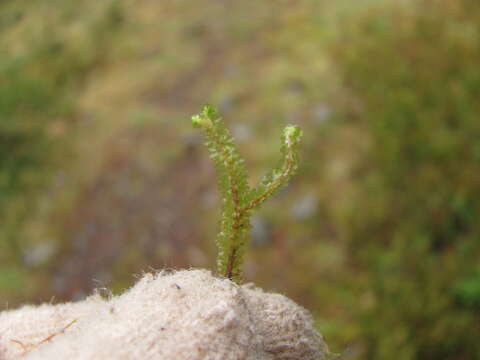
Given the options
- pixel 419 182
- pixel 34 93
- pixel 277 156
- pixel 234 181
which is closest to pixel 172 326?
pixel 234 181

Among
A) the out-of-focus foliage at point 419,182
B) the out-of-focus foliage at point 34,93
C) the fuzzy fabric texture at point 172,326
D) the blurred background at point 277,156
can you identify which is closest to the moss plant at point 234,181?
the fuzzy fabric texture at point 172,326

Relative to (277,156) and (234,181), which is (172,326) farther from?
(277,156)

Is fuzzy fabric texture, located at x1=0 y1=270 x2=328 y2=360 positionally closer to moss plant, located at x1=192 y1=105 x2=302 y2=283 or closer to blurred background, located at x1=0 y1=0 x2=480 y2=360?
moss plant, located at x1=192 y1=105 x2=302 y2=283

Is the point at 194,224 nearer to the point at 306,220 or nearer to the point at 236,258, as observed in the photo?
the point at 306,220

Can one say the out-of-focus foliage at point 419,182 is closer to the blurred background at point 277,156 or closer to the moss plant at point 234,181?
the blurred background at point 277,156

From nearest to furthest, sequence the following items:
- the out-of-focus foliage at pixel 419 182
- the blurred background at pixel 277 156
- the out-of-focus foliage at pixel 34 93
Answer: the out-of-focus foliage at pixel 419 182
the blurred background at pixel 277 156
the out-of-focus foliage at pixel 34 93

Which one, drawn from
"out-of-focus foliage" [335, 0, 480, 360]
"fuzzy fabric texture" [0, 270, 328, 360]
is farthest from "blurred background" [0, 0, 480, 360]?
"fuzzy fabric texture" [0, 270, 328, 360]
